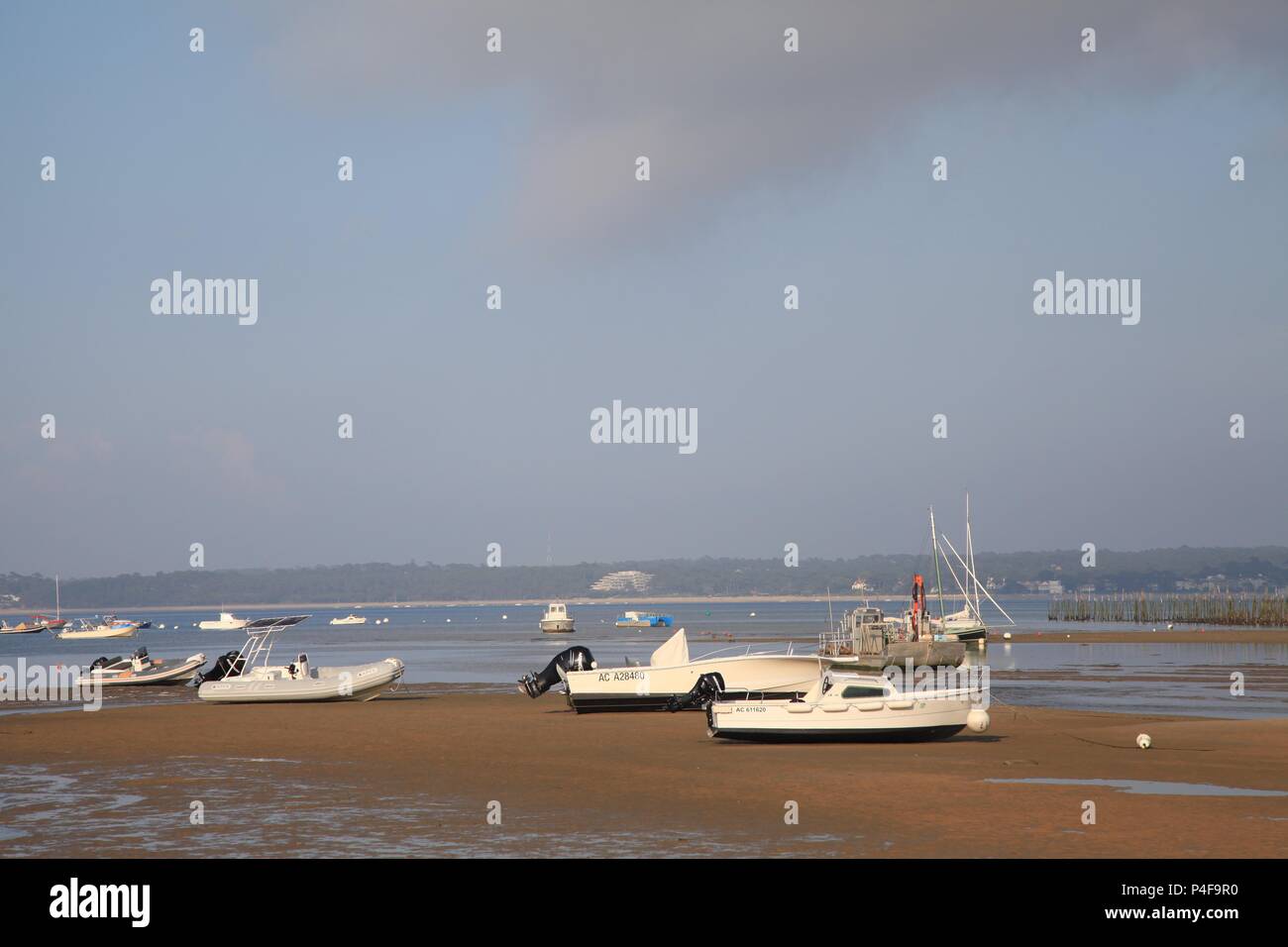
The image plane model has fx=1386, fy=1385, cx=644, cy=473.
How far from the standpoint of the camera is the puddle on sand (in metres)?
24.1

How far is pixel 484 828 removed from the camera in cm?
2148

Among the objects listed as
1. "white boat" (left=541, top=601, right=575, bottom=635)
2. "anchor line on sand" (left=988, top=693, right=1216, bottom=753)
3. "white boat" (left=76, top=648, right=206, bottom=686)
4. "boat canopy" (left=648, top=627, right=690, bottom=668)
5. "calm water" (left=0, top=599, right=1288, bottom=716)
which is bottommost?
"white boat" (left=541, top=601, right=575, bottom=635)

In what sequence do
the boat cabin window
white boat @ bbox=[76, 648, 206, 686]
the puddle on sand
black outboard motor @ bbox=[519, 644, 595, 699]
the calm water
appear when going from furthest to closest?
white boat @ bbox=[76, 648, 206, 686]
the calm water
black outboard motor @ bbox=[519, 644, 595, 699]
the boat cabin window
the puddle on sand

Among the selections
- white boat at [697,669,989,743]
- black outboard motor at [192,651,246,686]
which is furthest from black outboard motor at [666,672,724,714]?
black outboard motor at [192,651,246,686]

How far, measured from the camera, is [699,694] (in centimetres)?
4256

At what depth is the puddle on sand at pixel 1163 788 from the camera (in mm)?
24078

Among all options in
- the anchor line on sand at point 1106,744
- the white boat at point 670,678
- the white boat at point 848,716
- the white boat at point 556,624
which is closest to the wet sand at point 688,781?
the anchor line on sand at point 1106,744

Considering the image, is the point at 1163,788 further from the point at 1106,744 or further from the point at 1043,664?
the point at 1043,664

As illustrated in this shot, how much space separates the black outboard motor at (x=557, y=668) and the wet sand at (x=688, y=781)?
86.5 inches

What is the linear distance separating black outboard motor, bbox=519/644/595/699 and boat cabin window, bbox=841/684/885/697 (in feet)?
46.8

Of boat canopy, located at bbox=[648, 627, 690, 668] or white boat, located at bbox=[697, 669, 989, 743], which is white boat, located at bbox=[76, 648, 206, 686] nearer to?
boat canopy, located at bbox=[648, 627, 690, 668]
